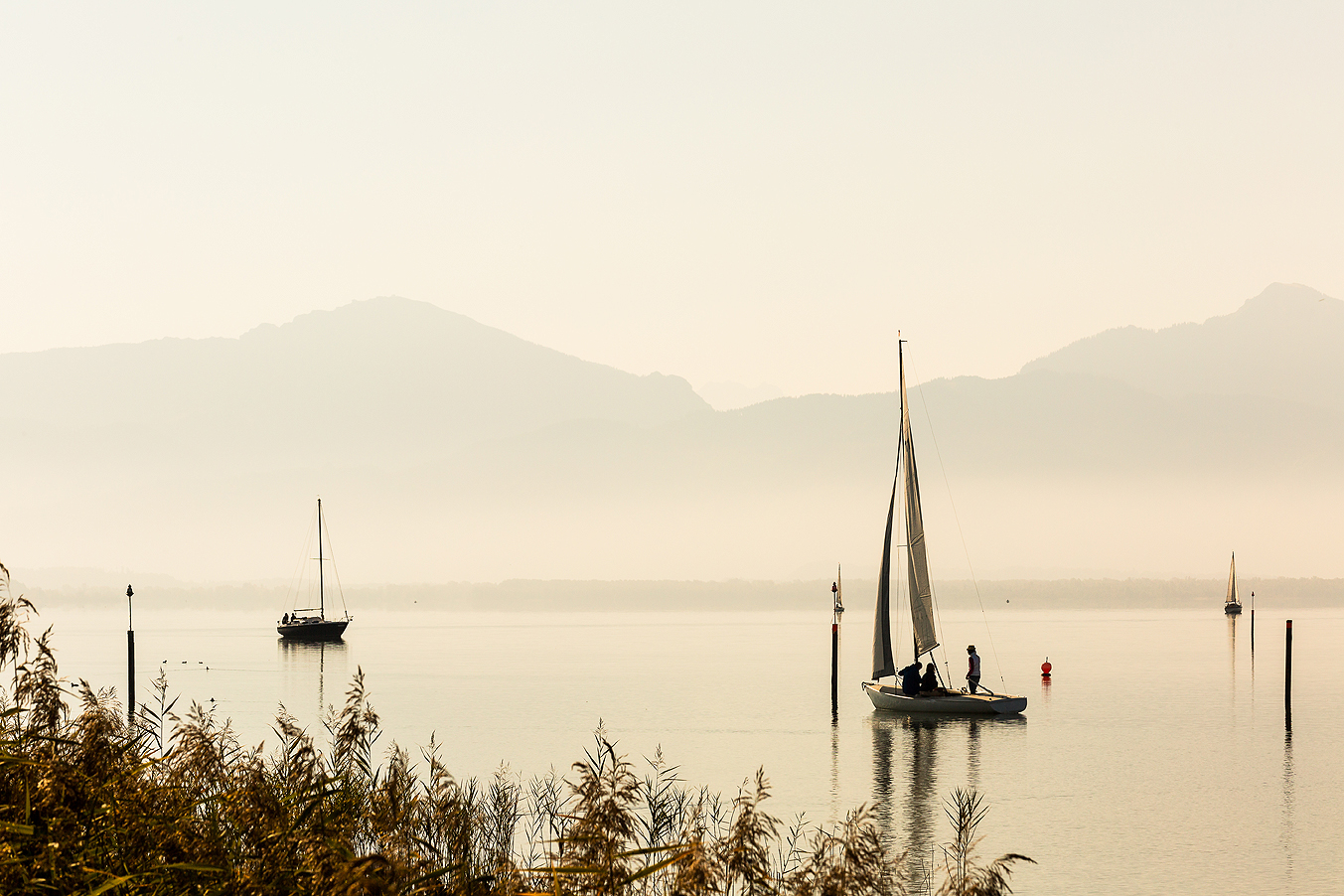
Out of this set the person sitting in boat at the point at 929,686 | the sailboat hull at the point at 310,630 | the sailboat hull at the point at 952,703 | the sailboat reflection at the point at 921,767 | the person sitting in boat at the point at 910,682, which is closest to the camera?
the sailboat reflection at the point at 921,767

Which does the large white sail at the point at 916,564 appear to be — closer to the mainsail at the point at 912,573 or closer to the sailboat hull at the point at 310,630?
the mainsail at the point at 912,573

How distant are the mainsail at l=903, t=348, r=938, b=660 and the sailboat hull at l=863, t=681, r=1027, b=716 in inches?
86.7

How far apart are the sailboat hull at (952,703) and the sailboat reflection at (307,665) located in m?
28.0

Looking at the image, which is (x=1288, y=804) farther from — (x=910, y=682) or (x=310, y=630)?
(x=310, y=630)

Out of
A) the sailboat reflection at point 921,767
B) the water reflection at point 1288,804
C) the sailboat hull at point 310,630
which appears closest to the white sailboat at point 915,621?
the sailboat reflection at point 921,767

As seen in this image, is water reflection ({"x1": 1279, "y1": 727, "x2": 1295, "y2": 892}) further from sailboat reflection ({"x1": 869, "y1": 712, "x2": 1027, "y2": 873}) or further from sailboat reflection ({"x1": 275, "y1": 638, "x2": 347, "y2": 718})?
sailboat reflection ({"x1": 275, "y1": 638, "x2": 347, "y2": 718})

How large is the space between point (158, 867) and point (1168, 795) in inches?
1642

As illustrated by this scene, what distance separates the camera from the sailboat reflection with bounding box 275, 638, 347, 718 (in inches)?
3287

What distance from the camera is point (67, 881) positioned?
877 cm

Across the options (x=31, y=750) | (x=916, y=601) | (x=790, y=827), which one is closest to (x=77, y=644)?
(x=916, y=601)

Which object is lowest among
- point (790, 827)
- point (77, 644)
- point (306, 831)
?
point (77, 644)

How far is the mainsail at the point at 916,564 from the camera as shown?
199 ft

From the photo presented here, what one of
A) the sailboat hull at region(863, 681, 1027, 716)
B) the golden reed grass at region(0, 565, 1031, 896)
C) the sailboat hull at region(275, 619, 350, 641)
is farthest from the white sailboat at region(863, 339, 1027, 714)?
the sailboat hull at region(275, 619, 350, 641)

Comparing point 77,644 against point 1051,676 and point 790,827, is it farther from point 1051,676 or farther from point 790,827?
point 790,827
